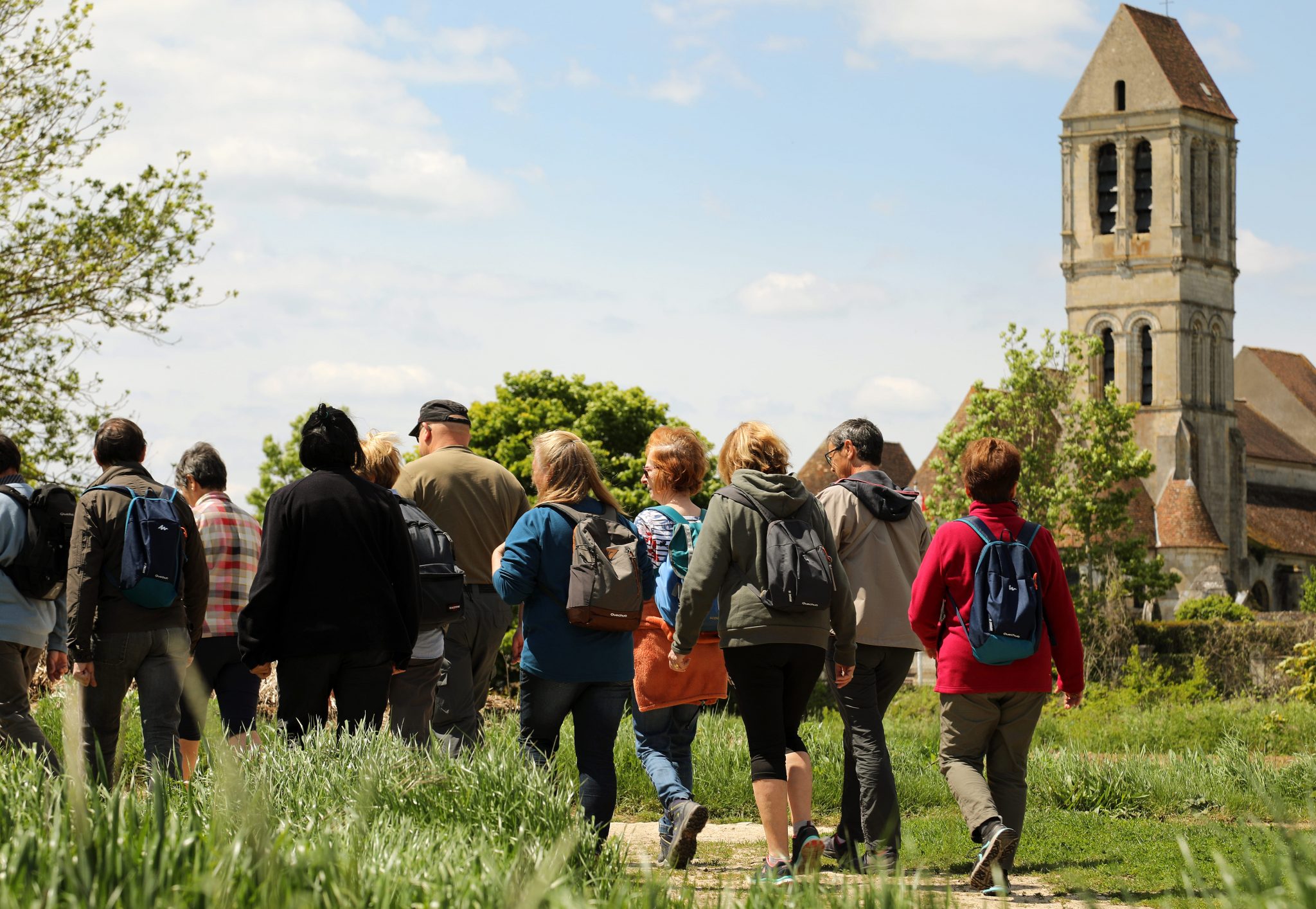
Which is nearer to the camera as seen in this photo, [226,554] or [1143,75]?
[226,554]

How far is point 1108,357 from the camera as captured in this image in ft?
240

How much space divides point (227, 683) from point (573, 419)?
861 inches

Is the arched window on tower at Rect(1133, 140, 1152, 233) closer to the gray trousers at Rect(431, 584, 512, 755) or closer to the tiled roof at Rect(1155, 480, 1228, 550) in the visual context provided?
the tiled roof at Rect(1155, 480, 1228, 550)

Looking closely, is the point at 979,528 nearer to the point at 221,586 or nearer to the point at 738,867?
the point at 738,867

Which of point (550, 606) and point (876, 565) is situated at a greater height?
point (876, 565)

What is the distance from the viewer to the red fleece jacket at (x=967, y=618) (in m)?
6.49

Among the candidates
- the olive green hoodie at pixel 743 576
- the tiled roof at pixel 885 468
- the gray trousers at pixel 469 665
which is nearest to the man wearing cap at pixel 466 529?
the gray trousers at pixel 469 665

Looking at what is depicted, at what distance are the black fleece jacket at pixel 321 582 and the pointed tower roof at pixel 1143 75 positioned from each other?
71517 mm

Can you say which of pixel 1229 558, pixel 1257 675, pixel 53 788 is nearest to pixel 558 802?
pixel 53 788

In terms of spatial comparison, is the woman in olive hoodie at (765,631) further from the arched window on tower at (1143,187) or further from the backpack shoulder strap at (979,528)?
the arched window on tower at (1143,187)

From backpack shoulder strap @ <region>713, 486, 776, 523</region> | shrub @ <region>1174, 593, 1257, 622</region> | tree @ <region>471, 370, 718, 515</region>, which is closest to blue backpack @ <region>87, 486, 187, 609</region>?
backpack shoulder strap @ <region>713, 486, 776, 523</region>

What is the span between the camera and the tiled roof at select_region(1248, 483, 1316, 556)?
75.6m

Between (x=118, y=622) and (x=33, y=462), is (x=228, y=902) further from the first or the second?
(x=33, y=462)

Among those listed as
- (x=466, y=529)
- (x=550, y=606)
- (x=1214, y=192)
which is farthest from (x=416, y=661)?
(x=1214, y=192)
